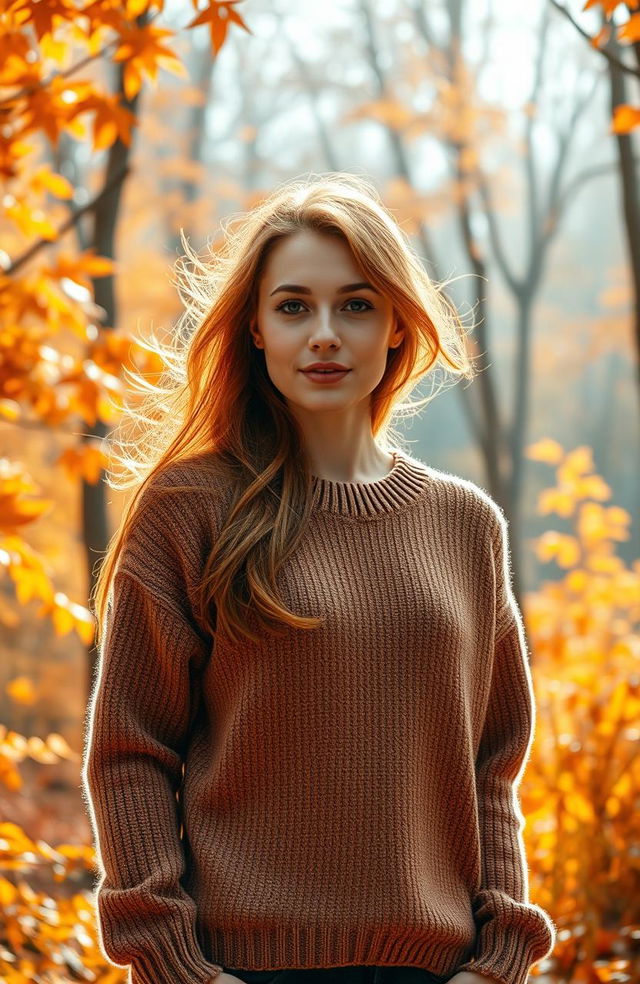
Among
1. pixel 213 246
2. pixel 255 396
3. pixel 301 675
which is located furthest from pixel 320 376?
pixel 213 246

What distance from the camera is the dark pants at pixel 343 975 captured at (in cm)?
157

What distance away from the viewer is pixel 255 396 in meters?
1.84

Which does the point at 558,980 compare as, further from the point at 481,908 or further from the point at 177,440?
the point at 177,440

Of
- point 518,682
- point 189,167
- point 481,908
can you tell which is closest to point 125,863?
point 481,908

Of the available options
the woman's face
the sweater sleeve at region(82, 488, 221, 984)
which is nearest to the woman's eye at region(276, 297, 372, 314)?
the woman's face

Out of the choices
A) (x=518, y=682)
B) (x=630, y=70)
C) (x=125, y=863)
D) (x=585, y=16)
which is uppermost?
(x=585, y=16)

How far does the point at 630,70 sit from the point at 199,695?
157 cm

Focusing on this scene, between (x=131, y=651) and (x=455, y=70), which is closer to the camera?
(x=131, y=651)

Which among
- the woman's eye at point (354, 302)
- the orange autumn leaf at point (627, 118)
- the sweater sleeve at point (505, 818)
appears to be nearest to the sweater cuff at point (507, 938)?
the sweater sleeve at point (505, 818)

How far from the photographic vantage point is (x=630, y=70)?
2391mm

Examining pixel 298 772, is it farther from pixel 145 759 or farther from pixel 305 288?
pixel 305 288

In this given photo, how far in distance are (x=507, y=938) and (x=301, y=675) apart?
0.49m

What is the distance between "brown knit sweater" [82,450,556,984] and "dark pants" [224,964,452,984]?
0.02 m

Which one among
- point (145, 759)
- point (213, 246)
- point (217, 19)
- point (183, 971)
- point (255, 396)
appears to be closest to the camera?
point (183, 971)
